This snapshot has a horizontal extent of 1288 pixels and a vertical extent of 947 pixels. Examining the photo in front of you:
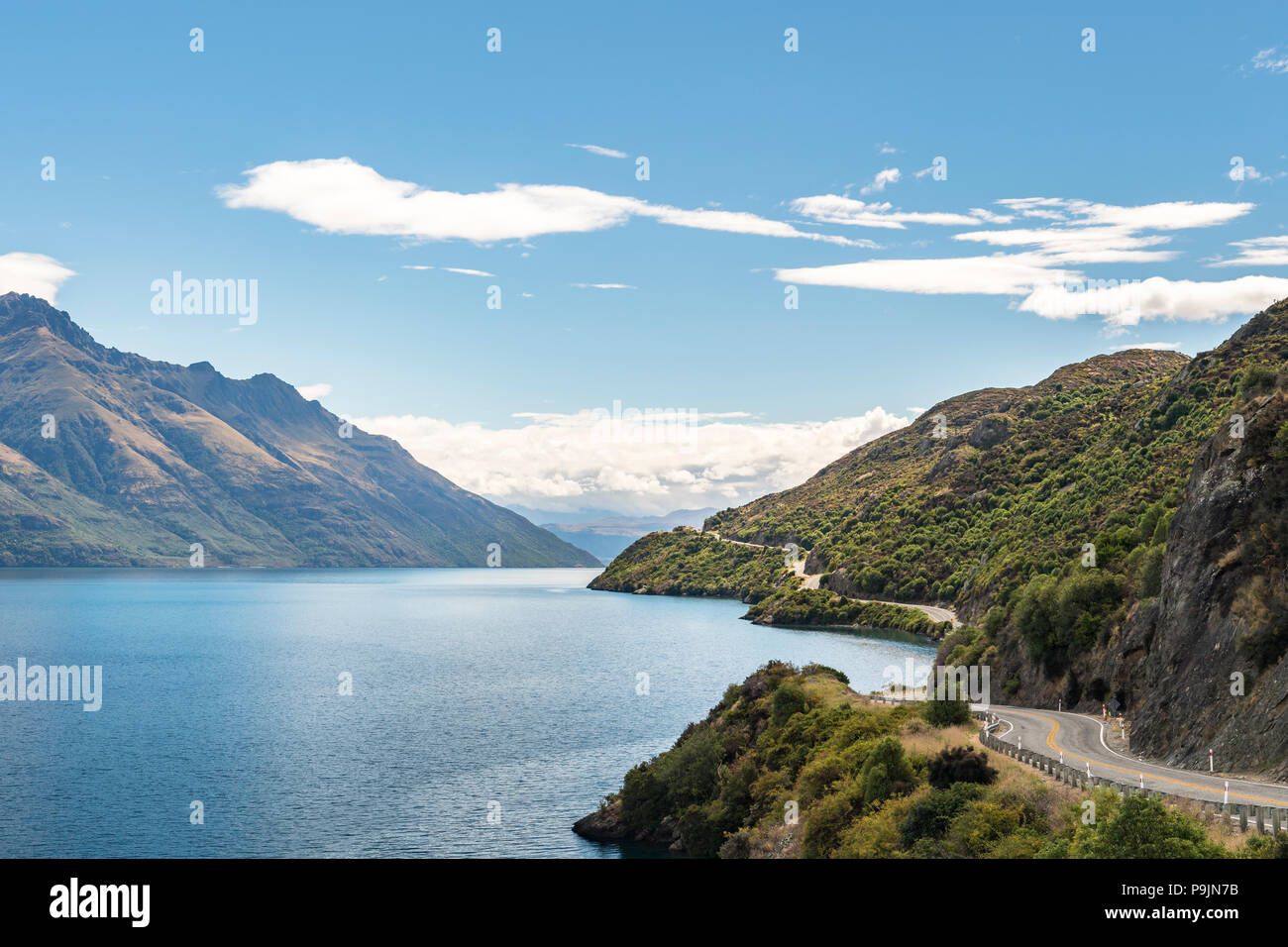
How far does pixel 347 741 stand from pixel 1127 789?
2675 inches

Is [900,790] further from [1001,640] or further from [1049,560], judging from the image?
[1049,560]

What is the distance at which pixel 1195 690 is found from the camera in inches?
1886

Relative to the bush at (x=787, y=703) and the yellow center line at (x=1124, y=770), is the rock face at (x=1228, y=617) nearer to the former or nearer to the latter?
the yellow center line at (x=1124, y=770)

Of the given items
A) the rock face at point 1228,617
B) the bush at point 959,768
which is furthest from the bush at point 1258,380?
the bush at point 959,768

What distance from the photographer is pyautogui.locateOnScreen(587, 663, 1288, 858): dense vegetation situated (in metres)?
30.4

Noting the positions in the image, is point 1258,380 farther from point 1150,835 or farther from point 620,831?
point 620,831

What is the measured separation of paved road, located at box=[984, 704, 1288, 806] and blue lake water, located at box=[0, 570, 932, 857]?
26.0 meters

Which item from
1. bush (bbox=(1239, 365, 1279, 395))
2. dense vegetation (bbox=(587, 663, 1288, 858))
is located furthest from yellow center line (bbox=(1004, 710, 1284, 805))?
bush (bbox=(1239, 365, 1279, 395))

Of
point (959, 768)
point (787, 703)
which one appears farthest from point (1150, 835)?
point (787, 703)

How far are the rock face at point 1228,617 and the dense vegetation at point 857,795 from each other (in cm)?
938

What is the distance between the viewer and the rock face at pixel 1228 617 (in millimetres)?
43031

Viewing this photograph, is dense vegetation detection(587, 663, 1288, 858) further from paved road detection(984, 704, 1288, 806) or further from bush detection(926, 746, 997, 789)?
paved road detection(984, 704, 1288, 806)

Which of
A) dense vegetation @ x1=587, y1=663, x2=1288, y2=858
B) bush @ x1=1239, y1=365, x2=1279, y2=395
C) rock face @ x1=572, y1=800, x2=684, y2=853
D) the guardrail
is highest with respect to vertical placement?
bush @ x1=1239, y1=365, x2=1279, y2=395

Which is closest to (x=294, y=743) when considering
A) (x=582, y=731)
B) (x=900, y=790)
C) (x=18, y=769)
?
(x=18, y=769)
